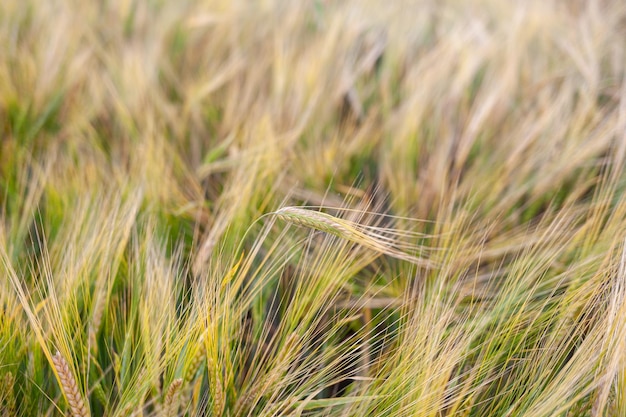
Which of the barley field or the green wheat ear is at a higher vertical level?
the green wheat ear

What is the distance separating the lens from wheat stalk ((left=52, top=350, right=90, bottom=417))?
54 cm

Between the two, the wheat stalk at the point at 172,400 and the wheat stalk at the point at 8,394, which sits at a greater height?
the wheat stalk at the point at 172,400

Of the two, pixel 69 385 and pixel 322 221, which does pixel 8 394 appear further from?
pixel 322 221

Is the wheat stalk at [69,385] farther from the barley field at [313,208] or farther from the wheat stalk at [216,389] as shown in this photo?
the wheat stalk at [216,389]

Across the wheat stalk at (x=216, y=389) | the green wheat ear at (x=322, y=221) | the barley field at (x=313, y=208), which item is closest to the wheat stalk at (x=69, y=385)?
the barley field at (x=313, y=208)

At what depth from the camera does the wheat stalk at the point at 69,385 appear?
21.1 inches

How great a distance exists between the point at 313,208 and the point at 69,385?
423 millimetres

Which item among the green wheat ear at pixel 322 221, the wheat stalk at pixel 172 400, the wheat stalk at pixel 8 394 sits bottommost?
the wheat stalk at pixel 8 394

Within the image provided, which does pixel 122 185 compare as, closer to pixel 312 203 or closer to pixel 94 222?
pixel 94 222

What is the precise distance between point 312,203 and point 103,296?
1.23 feet

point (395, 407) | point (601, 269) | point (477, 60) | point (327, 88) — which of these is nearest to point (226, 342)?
point (395, 407)

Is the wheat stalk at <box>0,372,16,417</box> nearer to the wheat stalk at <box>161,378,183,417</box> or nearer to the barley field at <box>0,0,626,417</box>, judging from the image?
the barley field at <box>0,0,626,417</box>

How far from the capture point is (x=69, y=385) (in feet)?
1.78

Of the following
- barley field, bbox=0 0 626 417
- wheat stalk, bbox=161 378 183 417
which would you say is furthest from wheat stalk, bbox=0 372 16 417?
wheat stalk, bbox=161 378 183 417
